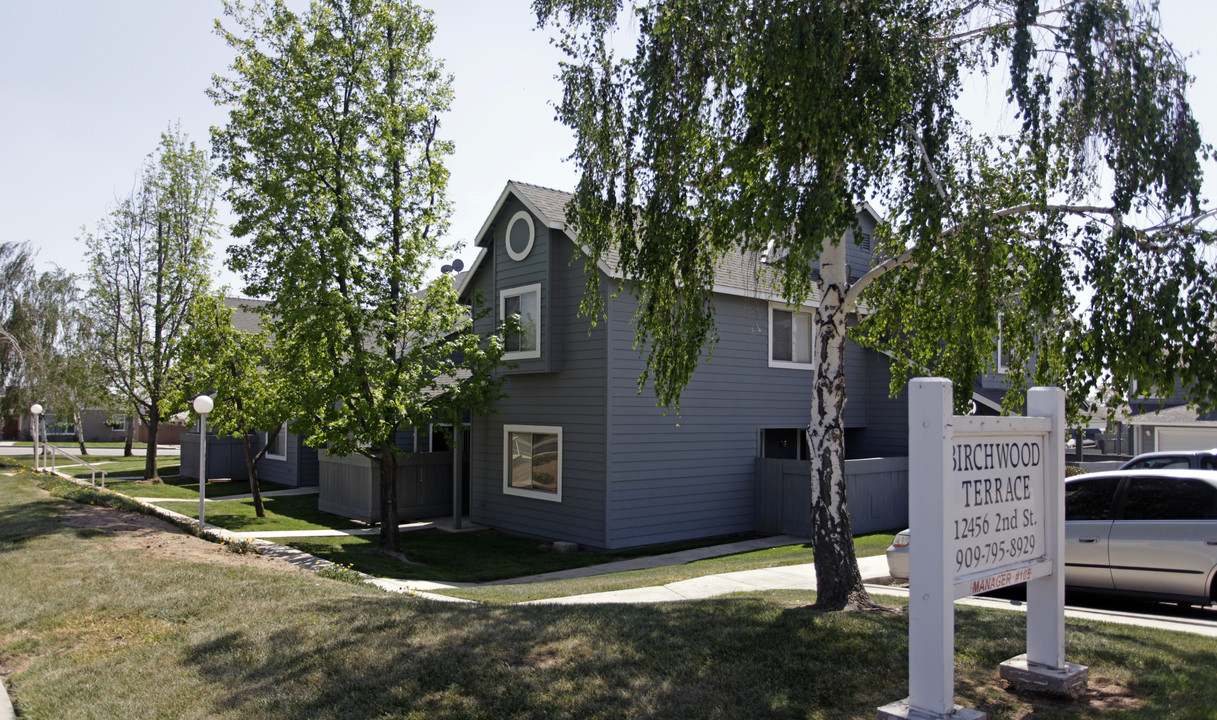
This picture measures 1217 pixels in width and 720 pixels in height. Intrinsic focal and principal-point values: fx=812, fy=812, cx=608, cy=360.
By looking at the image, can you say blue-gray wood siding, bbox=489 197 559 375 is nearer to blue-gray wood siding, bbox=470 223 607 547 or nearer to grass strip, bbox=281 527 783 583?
blue-gray wood siding, bbox=470 223 607 547

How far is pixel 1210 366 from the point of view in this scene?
5.85 meters

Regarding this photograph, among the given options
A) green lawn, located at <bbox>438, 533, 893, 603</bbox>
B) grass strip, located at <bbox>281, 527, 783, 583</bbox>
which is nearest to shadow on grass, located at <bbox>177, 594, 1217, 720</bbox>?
green lawn, located at <bbox>438, 533, 893, 603</bbox>

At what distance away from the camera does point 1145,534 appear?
8734mm

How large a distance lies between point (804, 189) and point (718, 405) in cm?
1013

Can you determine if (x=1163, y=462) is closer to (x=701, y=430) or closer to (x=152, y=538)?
(x=701, y=430)

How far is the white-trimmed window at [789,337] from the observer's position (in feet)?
57.6

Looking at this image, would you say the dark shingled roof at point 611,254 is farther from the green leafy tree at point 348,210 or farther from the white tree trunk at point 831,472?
the white tree trunk at point 831,472

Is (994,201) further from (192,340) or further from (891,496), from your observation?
(192,340)

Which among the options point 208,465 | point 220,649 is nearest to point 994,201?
point 220,649

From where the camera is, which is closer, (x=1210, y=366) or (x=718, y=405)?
(x=1210, y=366)

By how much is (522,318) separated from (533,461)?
293 cm

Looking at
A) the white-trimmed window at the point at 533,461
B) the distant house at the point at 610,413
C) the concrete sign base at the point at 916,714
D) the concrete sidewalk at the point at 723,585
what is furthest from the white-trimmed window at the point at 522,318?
the concrete sign base at the point at 916,714

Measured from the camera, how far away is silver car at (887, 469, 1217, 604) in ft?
27.5

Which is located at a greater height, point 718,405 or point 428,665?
point 718,405
